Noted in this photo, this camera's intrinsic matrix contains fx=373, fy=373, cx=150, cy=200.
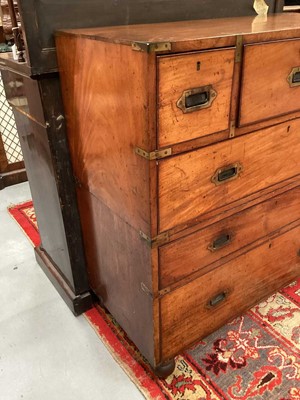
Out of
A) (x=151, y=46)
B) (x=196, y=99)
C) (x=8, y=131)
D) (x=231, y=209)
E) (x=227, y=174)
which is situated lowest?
(x=8, y=131)

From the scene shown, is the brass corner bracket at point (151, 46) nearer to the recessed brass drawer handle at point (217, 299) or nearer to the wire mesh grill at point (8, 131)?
the recessed brass drawer handle at point (217, 299)

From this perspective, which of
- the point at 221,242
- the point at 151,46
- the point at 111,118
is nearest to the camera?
the point at 151,46

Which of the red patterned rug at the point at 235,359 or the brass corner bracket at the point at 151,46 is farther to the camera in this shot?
the red patterned rug at the point at 235,359

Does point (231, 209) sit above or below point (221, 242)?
above

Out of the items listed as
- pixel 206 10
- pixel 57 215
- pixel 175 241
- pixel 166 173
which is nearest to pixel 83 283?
pixel 57 215

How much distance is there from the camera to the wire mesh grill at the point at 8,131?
245 cm

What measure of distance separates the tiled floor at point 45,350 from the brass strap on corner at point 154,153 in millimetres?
837

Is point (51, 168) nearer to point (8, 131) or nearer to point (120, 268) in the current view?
point (120, 268)

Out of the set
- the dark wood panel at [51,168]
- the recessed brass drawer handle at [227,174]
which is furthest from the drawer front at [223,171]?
the dark wood panel at [51,168]

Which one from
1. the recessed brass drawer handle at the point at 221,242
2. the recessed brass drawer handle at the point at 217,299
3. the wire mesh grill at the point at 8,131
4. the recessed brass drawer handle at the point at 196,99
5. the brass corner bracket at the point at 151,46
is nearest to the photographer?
the brass corner bracket at the point at 151,46

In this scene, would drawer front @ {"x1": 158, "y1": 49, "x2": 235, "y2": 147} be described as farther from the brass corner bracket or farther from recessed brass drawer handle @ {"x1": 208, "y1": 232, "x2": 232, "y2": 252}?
recessed brass drawer handle @ {"x1": 208, "y1": 232, "x2": 232, "y2": 252}

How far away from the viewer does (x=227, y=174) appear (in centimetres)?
111

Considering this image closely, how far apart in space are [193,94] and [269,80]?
0.93 feet

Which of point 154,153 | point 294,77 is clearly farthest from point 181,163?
point 294,77
